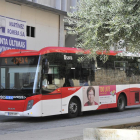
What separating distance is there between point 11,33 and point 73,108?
27.1 ft

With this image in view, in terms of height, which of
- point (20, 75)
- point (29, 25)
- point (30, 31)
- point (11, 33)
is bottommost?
point (20, 75)

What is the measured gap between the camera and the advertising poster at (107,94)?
16.8m

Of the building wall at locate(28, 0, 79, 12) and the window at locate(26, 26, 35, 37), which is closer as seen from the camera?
the window at locate(26, 26, 35, 37)

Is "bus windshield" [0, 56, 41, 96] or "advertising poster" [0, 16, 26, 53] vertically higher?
"advertising poster" [0, 16, 26, 53]

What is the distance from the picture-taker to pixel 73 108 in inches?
609

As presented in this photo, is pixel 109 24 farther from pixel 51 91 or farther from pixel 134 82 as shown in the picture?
pixel 134 82

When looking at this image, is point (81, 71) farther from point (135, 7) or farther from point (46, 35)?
point (46, 35)

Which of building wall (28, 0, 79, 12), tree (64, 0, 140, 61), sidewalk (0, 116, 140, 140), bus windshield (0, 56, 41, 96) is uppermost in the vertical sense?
building wall (28, 0, 79, 12)

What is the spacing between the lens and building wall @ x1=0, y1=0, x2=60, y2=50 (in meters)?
21.8

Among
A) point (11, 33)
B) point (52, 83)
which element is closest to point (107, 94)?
point (52, 83)

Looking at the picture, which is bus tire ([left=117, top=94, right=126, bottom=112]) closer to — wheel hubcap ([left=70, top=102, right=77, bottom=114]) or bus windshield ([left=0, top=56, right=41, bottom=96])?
wheel hubcap ([left=70, top=102, right=77, bottom=114])

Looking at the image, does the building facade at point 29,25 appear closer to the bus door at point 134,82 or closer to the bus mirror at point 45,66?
the bus door at point 134,82

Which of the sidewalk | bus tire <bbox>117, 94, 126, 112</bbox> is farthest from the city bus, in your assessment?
the sidewalk

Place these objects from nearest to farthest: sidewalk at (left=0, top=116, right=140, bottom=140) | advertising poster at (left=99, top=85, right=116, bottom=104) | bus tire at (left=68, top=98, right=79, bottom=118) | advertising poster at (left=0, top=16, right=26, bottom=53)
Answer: sidewalk at (left=0, top=116, right=140, bottom=140) < bus tire at (left=68, top=98, right=79, bottom=118) < advertising poster at (left=99, top=85, right=116, bottom=104) < advertising poster at (left=0, top=16, right=26, bottom=53)
